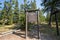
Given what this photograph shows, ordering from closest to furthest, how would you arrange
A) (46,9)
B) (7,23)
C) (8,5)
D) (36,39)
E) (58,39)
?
(36,39) → (58,39) → (46,9) → (8,5) → (7,23)

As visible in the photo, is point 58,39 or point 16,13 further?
point 16,13

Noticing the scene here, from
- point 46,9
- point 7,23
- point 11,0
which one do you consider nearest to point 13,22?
point 7,23

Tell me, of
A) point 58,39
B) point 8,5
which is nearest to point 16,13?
point 8,5

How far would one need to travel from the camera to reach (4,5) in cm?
2305

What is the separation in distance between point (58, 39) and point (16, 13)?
1523 centimetres

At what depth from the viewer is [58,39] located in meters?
10.4

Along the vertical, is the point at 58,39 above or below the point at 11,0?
below

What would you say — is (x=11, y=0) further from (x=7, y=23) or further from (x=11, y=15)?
(x=7, y=23)

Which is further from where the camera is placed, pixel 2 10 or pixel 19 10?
pixel 19 10

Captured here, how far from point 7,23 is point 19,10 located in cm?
343

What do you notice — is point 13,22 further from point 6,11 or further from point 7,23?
point 6,11

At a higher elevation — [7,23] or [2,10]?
[2,10]

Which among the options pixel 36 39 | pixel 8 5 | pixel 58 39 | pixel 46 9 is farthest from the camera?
pixel 8 5

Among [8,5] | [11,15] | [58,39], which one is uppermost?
[8,5]
